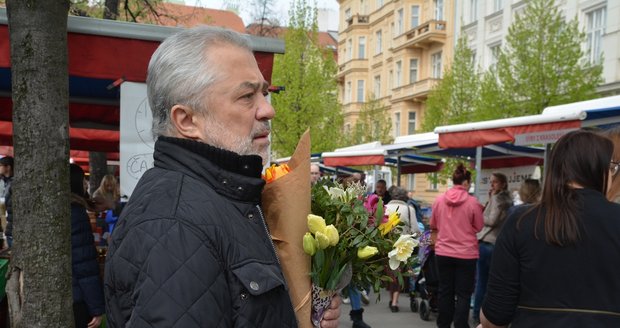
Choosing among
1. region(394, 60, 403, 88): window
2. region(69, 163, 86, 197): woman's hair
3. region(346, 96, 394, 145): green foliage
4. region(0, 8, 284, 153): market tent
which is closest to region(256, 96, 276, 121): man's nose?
region(0, 8, 284, 153): market tent

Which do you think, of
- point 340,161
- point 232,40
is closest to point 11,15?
point 232,40

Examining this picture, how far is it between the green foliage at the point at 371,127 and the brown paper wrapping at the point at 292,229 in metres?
31.8

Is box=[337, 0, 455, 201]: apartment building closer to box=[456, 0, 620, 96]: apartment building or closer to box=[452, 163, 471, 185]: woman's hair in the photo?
box=[456, 0, 620, 96]: apartment building

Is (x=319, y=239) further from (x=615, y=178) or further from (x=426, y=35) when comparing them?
(x=426, y=35)

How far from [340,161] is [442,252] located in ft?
21.4

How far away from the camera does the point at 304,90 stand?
77.6 ft

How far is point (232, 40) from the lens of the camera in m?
1.47

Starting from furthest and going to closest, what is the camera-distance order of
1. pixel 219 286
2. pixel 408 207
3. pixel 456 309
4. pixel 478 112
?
1. pixel 478 112
2. pixel 408 207
3. pixel 456 309
4. pixel 219 286

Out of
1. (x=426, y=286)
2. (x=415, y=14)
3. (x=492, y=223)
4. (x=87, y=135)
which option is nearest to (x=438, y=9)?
(x=415, y=14)

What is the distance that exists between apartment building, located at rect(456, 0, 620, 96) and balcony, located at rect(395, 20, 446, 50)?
8.38 feet

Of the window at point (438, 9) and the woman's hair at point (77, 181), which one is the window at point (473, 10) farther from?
the woman's hair at point (77, 181)

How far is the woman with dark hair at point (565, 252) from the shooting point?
2289 mm

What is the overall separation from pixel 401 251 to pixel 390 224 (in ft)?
0.40

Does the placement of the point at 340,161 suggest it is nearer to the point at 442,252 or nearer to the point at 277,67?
the point at 442,252
